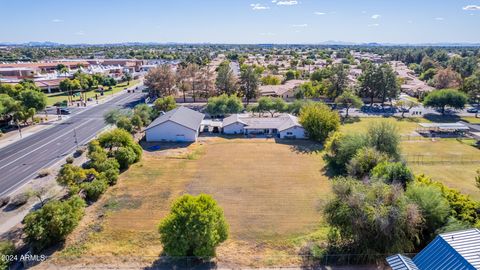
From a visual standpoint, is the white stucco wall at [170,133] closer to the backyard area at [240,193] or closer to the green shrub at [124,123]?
the backyard area at [240,193]

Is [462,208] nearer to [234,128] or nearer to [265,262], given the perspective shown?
[265,262]

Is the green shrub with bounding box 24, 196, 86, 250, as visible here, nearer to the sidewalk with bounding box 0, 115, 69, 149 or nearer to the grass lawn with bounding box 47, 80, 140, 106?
the sidewalk with bounding box 0, 115, 69, 149

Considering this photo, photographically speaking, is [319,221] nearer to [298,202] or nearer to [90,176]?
[298,202]

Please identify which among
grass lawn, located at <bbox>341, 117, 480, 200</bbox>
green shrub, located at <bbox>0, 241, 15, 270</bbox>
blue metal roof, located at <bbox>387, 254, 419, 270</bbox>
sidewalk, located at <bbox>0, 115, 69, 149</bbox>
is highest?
blue metal roof, located at <bbox>387, 254, 419, 270</bbox>

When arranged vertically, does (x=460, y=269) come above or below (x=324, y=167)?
above

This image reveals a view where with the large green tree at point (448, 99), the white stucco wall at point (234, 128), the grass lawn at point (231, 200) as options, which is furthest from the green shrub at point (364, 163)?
the large green tree at point (448, 99)

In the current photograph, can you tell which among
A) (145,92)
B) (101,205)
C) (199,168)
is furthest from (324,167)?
(145,92)

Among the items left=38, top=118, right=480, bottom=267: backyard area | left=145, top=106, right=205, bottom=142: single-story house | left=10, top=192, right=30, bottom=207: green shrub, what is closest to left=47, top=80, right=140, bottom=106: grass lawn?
left=145, top=106, right=205, bottom=142: single-story house
